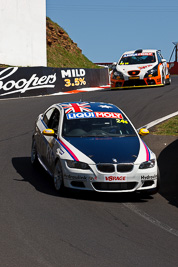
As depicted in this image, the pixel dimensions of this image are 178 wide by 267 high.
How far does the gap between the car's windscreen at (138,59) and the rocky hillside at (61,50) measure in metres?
19.5

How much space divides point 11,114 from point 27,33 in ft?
68.3

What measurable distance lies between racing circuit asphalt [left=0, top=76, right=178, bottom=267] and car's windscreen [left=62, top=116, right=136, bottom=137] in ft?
3.31

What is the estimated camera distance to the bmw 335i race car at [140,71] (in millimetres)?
26578

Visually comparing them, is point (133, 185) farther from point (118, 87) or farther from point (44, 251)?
point (118, 87)

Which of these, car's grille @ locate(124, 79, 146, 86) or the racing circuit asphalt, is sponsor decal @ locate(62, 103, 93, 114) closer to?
the racing circuit asphalt

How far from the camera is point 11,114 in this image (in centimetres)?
1959

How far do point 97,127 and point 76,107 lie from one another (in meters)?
0.77

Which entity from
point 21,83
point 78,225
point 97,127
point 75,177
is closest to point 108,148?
point 75,177

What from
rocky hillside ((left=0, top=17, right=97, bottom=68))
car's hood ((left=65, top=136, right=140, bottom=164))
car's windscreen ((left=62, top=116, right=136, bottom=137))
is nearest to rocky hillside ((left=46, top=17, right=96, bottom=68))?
rocky hillside ((left=0, top=17, right=97, bottom=68))

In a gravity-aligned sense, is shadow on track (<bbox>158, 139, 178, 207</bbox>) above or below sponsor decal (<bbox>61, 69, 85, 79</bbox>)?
above

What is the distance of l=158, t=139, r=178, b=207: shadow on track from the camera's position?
32.0 ft

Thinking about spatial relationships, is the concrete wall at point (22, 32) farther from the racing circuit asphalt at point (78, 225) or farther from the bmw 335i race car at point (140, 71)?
the racing circuit asphalt at point (78, 225)

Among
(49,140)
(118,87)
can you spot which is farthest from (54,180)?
(118,87)

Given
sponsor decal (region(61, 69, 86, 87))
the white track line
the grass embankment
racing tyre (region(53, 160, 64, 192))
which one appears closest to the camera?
racing tyre (region(53, 160, 64, 192))
